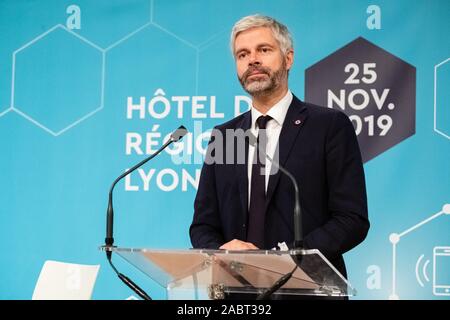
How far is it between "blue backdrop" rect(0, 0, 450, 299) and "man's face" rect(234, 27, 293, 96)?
1040mm

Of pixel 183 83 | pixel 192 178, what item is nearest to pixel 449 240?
pixel 192 178

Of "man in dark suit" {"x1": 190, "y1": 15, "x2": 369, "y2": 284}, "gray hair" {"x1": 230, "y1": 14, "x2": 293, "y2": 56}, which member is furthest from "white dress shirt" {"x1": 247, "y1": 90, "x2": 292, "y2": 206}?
"gray hair" {"x1": 230, "y1": 14, "x2": 293, "y2": 56}

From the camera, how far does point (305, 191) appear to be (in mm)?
2496

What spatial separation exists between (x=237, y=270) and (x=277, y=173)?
1.71ft

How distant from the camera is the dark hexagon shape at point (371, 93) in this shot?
354 cm

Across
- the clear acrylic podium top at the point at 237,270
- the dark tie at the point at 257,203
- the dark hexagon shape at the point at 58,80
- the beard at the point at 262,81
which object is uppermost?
the dark hexagon shape at the point at 58,80

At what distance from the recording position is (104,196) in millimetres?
3941

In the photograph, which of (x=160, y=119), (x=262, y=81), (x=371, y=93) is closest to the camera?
(x=262, y=81)

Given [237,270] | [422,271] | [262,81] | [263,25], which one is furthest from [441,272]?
[237,270]

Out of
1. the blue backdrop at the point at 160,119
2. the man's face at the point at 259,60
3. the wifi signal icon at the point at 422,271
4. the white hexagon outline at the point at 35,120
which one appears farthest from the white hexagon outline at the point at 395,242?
the white hexagon outline at the point at 35,120

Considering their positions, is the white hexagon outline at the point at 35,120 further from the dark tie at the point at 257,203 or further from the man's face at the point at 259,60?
the dark tie at the point at 257,203

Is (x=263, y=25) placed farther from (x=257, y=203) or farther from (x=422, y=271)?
(x=422, y=271)

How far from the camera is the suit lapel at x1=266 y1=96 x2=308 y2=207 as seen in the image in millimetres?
2492
